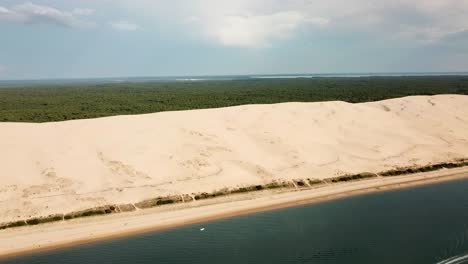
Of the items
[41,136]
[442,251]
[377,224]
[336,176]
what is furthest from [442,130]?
[41,136]

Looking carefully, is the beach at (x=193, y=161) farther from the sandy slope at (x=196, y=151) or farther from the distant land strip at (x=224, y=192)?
the distant land strip at (x=224, y=192)

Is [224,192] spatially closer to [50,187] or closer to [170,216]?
[170,216]

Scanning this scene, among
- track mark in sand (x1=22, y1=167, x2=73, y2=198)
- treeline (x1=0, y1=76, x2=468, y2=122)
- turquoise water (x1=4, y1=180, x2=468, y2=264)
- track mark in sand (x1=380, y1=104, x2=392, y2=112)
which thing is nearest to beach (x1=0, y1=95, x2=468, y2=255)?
track mark in sand (x1=22, y1=167, x2=73, y2=198)

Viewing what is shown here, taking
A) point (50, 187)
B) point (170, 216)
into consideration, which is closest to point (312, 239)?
point (170, 216)

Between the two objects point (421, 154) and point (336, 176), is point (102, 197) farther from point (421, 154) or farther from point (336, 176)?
point (421, 154)

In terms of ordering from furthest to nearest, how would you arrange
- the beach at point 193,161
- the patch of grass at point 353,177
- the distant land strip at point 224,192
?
the patch of grass at point 353,177, the beach at point 193,161, the distant land strip at point 224,192

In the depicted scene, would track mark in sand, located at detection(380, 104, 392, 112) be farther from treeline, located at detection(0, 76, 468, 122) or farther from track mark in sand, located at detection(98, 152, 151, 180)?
track mark in sand, located at detection(98, 152, 151, 180)

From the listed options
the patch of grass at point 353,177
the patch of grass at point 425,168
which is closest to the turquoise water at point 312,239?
the patch of grass at point 353,177
